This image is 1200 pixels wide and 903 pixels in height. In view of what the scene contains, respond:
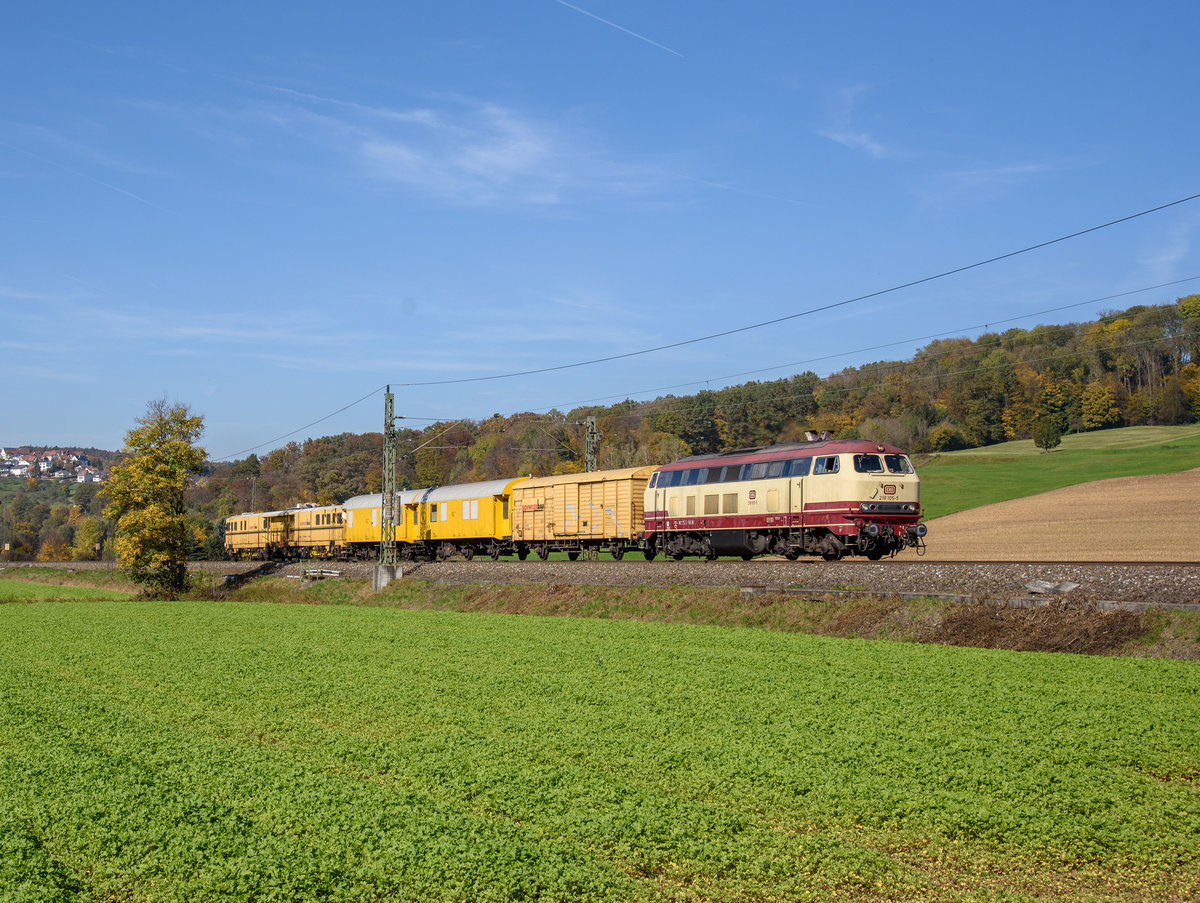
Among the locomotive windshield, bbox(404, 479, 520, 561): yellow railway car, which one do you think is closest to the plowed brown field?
the locomotive windshield

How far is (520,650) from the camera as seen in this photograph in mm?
20969

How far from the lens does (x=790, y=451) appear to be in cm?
3219

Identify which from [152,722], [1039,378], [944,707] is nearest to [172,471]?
[152,722]

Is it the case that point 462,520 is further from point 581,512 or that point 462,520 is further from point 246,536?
point 246,536

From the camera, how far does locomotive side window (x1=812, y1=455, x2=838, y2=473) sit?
98.5 ft

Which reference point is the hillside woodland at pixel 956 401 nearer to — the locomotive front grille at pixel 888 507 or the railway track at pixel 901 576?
the railway track at pixel 901 576

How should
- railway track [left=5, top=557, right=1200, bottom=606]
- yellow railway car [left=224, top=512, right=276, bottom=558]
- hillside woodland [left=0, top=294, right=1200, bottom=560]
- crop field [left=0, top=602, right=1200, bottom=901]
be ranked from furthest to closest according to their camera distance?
hillside woodland [left=0, top=294, right=1200, bottom=560] → yellow railway car [left=224, top=512, right=276, bottom=558] → railway track [left=5, top=557, right=1200, bottom=606] → crop field [left=0, top=602, right=1200, bottom=901]

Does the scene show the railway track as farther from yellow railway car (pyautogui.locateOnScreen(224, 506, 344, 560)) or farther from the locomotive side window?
yellow railway car (pyautogui.locateOnScreen(224, 506, 344, 560))

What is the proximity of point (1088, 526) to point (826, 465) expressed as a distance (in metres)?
29.3

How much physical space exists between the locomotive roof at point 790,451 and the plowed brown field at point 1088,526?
1483cm

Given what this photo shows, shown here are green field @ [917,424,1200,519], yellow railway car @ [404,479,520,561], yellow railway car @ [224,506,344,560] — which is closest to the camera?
yellow railway car @ [404,479,520,561]

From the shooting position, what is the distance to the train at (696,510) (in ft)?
98.5

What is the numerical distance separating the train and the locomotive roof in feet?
0.16

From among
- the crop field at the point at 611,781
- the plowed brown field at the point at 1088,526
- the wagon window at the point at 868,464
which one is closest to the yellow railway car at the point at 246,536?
the plowed brown field at the point at 1088,526
